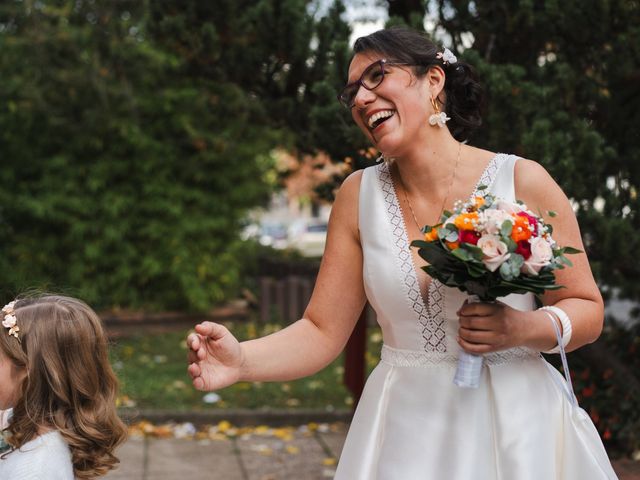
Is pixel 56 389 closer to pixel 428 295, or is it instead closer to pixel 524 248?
pixel 428 295

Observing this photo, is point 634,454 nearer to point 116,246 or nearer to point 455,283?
point 455,283

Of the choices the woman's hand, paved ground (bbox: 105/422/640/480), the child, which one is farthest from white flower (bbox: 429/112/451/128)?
paved ground (bbox: 105/422/640/480)

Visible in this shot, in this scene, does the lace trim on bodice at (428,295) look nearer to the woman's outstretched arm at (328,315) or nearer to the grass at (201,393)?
the woman's outstretched arm at (328,315)

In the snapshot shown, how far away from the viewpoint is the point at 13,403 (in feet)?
8.47

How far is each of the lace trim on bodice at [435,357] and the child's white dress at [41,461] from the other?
0.95 meters

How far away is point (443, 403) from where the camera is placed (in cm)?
228

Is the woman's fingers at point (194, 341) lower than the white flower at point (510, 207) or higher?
lower

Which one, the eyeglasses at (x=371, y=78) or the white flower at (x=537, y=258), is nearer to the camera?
the white flower at (x=537, y=258)

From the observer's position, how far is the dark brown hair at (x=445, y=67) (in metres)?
2.33

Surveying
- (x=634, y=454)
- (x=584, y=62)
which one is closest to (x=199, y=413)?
(x=634, y=454)

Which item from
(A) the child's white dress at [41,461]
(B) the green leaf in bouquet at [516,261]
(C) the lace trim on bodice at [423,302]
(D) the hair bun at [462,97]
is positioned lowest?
(A) the child's white dress at [41,461]

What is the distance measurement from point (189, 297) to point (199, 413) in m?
4.00

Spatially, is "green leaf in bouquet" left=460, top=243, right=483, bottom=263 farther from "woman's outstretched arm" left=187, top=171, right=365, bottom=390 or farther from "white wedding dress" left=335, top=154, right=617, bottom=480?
"woman's outstretched arm" left=187, top=171, right=365, bottom=390

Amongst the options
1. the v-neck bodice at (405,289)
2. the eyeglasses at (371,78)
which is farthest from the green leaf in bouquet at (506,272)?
the eyeglasses at (371,78)
